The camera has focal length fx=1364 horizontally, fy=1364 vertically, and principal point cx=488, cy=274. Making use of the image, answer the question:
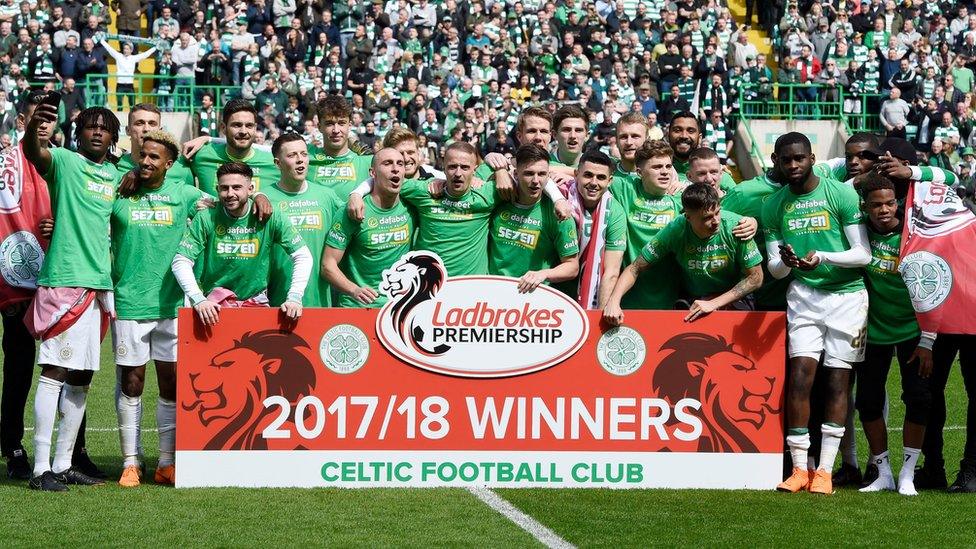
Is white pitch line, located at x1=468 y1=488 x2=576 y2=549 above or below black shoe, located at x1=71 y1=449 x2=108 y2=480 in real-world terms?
above

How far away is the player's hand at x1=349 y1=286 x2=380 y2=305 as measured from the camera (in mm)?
8281

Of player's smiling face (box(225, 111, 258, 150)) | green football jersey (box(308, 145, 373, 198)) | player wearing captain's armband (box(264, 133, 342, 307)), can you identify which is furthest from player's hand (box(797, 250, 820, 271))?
player's smiling face (box(225, 111, 258, 150))

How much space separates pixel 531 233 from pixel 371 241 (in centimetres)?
99

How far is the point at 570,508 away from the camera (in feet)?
24.7

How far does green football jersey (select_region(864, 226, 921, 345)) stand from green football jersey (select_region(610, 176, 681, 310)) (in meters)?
1.21

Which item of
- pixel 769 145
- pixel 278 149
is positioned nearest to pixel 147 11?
pixel 769 145

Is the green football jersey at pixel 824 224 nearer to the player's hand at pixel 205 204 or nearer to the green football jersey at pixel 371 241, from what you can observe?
the green football jersey at pixel 371 241

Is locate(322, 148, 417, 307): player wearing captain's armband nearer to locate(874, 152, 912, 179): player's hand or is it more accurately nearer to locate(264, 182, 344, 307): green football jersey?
locate(264, 182, 344, 307): green football jersey

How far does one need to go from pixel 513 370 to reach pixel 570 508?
1001 millimetres

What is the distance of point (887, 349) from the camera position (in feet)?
27.3

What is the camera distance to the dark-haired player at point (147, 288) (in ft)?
26.5

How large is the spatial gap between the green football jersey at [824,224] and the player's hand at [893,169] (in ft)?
0.70

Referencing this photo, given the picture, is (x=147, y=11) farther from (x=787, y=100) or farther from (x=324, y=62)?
(x=787, y=100)

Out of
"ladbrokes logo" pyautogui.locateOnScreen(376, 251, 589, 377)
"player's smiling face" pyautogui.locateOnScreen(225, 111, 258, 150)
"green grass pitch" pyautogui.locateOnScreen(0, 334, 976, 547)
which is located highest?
"player's smiling face" pyautogui.locateOnScreen(225, 111, 258, 150)
